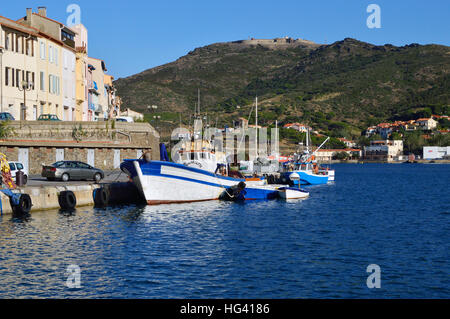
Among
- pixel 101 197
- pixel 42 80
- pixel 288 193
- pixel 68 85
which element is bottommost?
pixel 288 193

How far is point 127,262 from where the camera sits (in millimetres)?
22719

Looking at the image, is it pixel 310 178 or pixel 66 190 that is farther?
pixel 310 178

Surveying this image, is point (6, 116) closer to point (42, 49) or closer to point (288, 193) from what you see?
point (42, 49)

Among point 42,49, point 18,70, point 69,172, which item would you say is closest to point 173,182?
point 69,172

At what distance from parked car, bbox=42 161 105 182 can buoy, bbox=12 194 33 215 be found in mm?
11935

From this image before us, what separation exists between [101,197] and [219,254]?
18.6m

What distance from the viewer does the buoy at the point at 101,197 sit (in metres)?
41.0

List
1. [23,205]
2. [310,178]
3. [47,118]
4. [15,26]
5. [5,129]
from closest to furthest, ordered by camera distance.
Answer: [23,205]
[5,129]
[47,118]
[15,26]
[310,178]

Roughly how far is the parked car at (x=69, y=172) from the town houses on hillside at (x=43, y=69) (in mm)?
15620

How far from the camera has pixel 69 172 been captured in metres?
46.7

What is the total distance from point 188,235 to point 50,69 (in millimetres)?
46311

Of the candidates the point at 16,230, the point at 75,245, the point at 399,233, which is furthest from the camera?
the point at 399,233
